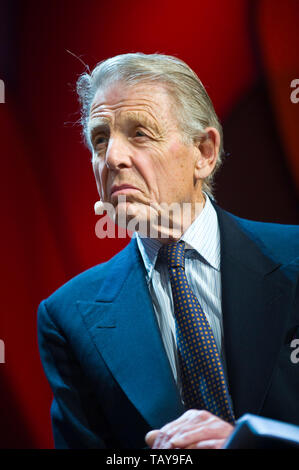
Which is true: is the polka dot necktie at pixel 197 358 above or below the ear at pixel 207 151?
below

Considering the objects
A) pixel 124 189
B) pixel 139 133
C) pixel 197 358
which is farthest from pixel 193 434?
pixel 139 133

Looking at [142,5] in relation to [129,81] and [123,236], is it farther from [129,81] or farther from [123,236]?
[123,236]

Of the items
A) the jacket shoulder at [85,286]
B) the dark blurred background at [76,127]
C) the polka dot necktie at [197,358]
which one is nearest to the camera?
the polka dot necktie at [197,358]

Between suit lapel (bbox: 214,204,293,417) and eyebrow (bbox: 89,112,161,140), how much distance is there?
0.34 m

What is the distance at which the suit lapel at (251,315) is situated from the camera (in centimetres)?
138

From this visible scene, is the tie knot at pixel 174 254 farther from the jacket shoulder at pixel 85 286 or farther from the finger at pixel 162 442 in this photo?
the finger at pixel 162 442

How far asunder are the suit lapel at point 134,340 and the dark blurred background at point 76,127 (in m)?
0.41

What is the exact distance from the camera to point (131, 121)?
153 centimetres

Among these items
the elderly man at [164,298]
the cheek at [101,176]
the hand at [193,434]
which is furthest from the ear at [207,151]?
the hand at [193,434]

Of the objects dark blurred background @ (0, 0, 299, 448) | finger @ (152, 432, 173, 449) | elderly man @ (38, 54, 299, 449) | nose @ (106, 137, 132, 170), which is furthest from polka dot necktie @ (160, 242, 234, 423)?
dark blurred background @ (0, 0, 299, 448)

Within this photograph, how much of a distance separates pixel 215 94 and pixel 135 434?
1.08 m

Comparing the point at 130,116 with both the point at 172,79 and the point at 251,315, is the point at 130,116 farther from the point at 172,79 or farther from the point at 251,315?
the point at 251,315

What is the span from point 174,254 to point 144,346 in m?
0.25

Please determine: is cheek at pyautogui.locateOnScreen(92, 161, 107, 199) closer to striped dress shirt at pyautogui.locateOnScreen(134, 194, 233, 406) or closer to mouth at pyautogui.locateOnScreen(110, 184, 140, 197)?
mouth at pyautogui.locateOnScreen(110, 184, 140, 197)
